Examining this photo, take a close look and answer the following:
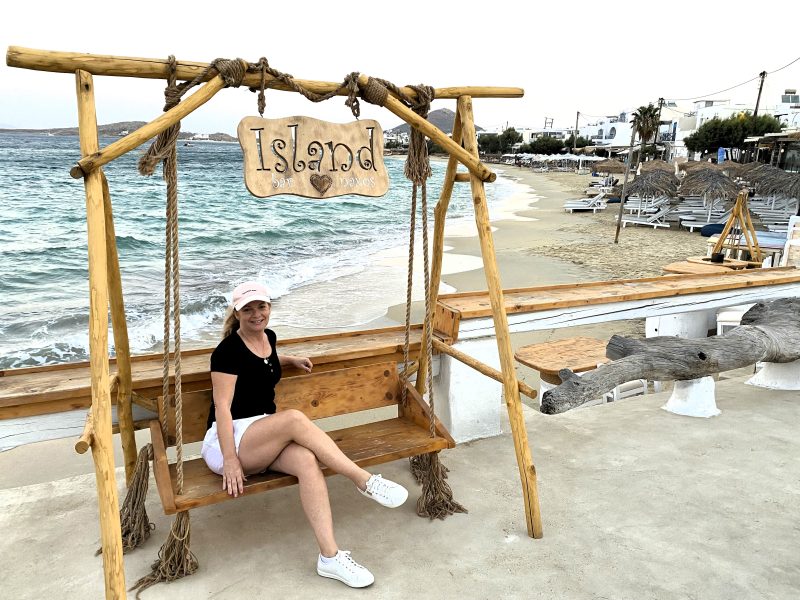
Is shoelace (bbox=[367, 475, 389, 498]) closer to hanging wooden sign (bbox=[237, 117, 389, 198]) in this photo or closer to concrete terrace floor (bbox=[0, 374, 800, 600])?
concrete terrace floor (bbox=[0, 374, 800, 600])

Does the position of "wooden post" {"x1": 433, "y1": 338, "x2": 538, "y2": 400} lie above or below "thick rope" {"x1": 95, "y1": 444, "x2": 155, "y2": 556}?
above

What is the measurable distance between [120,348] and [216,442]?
22.8 inches

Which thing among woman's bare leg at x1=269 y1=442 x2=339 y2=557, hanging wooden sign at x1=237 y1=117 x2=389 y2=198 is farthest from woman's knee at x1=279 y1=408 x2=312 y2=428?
hanging wooden sign at x1=237 y1=117 x2=389 y2=198

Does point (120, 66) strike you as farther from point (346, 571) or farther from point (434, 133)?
point (346, 571)

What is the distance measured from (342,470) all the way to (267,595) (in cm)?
53

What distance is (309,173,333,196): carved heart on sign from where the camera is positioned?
94.3 inches

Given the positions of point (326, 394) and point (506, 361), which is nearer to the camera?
point (506, 361)

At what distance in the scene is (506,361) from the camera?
2664 mm

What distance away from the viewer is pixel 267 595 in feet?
7.43

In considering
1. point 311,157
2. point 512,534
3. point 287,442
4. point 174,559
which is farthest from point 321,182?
point 512,534

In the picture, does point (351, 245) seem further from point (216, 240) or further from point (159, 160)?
point (159, 160)

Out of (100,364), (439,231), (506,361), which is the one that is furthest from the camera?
(439,231)

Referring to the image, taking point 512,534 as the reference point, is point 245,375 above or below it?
above

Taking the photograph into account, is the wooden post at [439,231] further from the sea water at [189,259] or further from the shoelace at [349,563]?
the sea water at [189,259]
